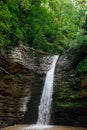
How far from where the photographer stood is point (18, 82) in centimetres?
1986

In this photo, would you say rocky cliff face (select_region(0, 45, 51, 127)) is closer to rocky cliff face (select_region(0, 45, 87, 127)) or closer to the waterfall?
rocky cliff face (select_region(0, 45, 87, 127))

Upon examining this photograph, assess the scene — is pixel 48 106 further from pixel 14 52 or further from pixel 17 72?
pixel 14 52

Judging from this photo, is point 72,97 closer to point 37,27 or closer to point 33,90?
point 33,90

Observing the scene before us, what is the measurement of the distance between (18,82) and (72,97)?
15.8ft

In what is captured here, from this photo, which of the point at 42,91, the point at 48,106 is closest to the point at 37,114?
the point at 48,106

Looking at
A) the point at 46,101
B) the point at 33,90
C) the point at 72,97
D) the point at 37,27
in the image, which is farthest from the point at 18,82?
the point at 37,27

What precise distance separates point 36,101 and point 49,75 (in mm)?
3533

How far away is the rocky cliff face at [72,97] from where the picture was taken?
1666cm

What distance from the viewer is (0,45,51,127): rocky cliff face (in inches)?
704

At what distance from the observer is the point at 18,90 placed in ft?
63.8

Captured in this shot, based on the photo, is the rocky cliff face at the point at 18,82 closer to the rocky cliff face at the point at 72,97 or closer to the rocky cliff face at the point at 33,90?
the rocky cliff face at the point at 33,90

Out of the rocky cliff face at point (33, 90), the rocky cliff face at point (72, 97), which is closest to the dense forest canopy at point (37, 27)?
the rocky cliff face at point (33, 90)

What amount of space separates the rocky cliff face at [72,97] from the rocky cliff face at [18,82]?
71.5 inches

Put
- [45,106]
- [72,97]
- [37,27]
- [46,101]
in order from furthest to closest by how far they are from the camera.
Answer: [37,27]
[46,101]
[45,106]
[72,97]
